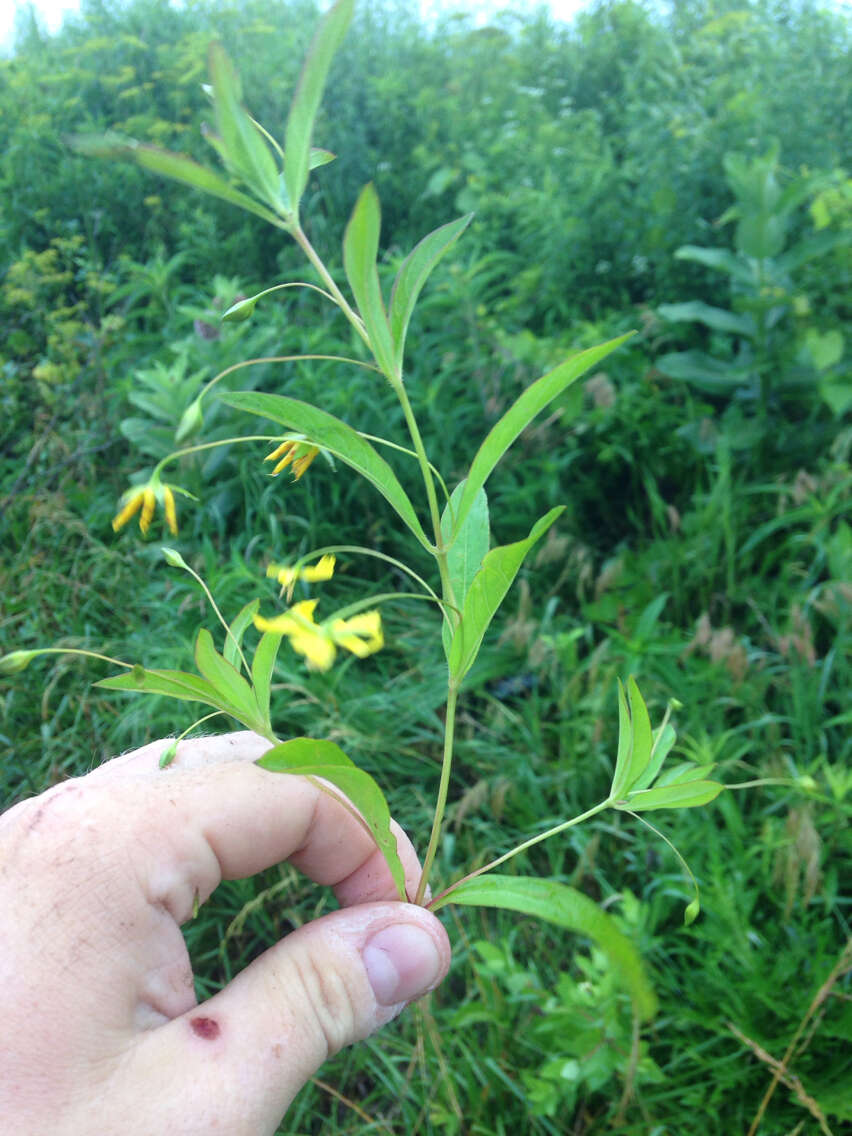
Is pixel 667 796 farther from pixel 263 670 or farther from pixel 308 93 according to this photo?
pixel 308 93

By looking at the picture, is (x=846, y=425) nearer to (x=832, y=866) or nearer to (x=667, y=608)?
(x=667, y=608)

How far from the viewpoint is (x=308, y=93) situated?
73 cm

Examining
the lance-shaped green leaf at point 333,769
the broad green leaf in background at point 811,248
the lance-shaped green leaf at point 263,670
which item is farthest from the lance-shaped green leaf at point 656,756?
the broad green leaf in background at point 811,248

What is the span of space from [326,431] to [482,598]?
20 cm

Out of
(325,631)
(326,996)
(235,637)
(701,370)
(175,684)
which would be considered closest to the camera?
(325,631)

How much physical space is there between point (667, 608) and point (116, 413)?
179 cm

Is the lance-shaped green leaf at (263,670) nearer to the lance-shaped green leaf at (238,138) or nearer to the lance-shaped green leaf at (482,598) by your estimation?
the lance-shaped green leaf at (482,598)

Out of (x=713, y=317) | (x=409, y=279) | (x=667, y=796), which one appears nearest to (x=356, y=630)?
(x=409, y=279)

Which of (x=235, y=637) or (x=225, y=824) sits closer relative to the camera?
(x=235, y=637)

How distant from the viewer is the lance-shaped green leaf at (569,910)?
2.58ft

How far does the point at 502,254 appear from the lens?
2992mm

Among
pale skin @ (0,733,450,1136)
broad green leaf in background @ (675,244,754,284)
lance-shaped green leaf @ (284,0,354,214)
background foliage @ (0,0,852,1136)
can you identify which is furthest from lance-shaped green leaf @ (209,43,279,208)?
broad green leaf in background @ (675,244,754,284)

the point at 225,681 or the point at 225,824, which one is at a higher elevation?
the point at 225,681

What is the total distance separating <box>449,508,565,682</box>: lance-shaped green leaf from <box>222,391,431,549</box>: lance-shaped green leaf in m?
0.06
